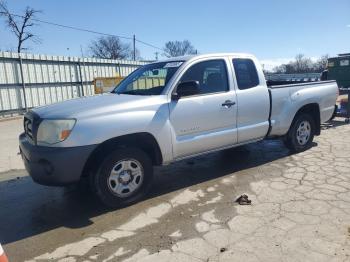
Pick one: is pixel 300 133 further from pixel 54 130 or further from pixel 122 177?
pixel 54 130

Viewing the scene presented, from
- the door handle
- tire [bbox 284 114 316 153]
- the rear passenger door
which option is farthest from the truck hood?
tire [bbox 284 114 316 153]

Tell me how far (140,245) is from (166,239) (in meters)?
0.27

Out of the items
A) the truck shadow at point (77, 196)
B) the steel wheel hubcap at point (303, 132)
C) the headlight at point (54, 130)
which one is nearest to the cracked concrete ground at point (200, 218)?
the truck shadow at point (77, 196)

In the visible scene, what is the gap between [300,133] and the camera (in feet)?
22.2

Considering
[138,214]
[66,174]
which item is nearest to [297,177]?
[138,214]

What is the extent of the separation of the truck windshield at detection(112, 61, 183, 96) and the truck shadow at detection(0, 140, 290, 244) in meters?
1.45

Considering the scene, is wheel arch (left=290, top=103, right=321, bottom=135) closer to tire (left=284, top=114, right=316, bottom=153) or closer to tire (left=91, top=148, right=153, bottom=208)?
tire (left=284, top=114, right=316, bottom=153)

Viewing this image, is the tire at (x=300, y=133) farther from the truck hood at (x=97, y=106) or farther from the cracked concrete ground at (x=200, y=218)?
the truck hood at (x=97, y=106)

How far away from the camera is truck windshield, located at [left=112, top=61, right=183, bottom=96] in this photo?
4.96 meters

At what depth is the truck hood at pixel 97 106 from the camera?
4.13 metres

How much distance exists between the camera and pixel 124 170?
4.47 m

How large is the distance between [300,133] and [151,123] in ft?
11.7

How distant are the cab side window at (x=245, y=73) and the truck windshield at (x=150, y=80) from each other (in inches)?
40.5

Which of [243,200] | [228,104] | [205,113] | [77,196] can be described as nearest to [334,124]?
[228,104]
